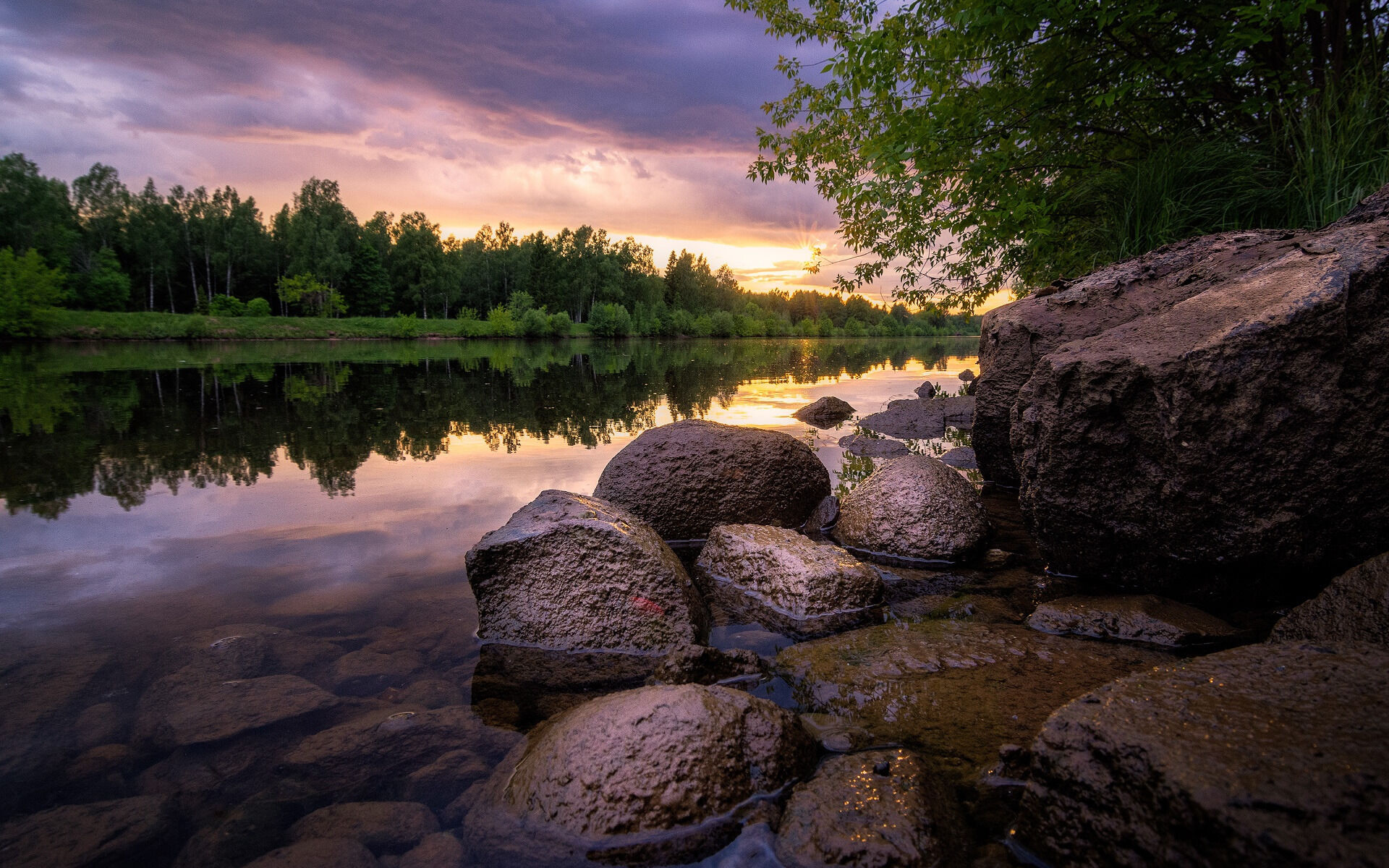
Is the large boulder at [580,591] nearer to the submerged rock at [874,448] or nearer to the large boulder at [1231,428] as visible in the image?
the large boulder at [1231,428]

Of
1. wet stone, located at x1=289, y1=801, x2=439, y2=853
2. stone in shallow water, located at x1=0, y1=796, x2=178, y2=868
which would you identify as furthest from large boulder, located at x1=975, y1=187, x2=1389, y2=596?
stone in shallow water, located at x1=0, y1=796, x2=178, y2=868

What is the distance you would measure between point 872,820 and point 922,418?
1104cm

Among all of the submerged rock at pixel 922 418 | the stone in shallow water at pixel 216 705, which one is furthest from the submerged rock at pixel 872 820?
the submerged rock at pixel 922 418

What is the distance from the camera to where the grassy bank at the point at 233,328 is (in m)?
45.1

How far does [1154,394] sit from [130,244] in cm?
9151

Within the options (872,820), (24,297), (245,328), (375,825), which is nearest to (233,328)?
(245,328)

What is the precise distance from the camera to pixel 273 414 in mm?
13141

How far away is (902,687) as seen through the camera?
343 centimetres

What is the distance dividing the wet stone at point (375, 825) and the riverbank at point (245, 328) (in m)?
55.8

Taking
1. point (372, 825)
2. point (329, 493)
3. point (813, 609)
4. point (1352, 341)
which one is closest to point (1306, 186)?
point (1352, 341)

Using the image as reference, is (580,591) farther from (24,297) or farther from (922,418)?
(24,297)

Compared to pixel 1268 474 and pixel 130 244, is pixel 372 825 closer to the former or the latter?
pixel 1268 474

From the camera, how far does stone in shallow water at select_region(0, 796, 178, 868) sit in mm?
2426

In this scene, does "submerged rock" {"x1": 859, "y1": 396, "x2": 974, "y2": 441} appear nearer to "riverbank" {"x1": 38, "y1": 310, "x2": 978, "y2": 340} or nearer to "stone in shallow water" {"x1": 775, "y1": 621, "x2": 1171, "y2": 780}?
"stone in shallow water" {"x1": 775, "y1": 621, "x2": 1171, "y2": 780}
